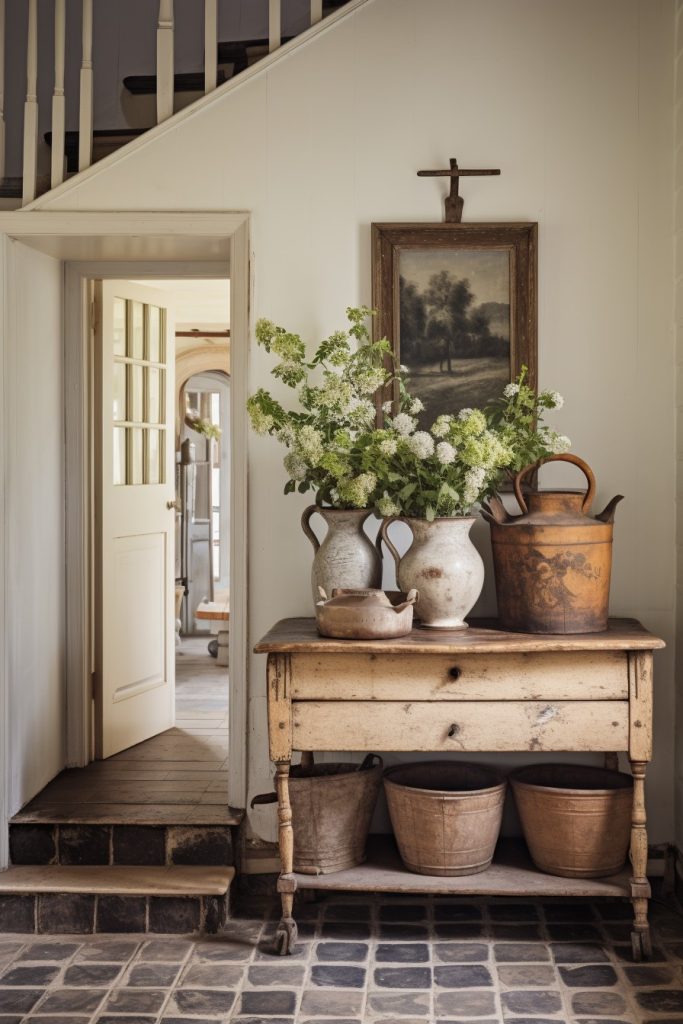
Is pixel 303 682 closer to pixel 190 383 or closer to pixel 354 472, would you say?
pixel 354 472

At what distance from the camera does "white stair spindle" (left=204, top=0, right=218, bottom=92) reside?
365 centimetres

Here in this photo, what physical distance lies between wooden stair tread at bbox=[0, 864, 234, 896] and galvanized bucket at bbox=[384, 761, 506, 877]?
0.64 m

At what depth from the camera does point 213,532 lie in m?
9.44

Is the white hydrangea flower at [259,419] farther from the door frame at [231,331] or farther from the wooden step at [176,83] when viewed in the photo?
the wooden step at [176,83]

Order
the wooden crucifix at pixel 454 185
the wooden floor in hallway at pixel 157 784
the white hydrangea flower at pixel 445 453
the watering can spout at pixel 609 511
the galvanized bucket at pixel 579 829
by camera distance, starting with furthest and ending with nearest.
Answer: the wooden floor in hallway at pixel 157 784
the wooden crucifix at pixel 454 185
the watering can spout at pixel 609 511
the galvanized bucket at pixel 579 829
the white hydrangea flower at pixel 445 453

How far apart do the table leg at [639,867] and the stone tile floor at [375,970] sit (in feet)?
0.22

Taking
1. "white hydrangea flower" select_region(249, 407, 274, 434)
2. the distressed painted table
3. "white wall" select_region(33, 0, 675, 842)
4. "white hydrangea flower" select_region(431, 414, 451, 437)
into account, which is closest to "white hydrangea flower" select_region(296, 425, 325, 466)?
"white hydrangea flower" select_region(249, 407, 274, 434)

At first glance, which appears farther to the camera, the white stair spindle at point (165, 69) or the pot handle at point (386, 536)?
the white stair spindle at point (165, 69)

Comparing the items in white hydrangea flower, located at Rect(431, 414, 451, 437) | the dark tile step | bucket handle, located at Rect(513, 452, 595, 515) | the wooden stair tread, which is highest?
white hydrangea flower, located at Rect(431, 414, 451, 437)

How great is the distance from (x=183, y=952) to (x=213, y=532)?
6438 millimetres

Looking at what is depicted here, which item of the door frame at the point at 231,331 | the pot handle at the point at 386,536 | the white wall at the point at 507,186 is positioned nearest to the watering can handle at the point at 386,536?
the pot handle at the point at 386,536

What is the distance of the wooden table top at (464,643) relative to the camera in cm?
294

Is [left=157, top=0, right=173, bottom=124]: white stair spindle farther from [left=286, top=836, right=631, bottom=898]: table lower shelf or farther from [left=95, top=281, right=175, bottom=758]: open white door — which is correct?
[left=286, top=836, right=631, bottom=898]: table lower shelf

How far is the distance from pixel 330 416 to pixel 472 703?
105 cm
